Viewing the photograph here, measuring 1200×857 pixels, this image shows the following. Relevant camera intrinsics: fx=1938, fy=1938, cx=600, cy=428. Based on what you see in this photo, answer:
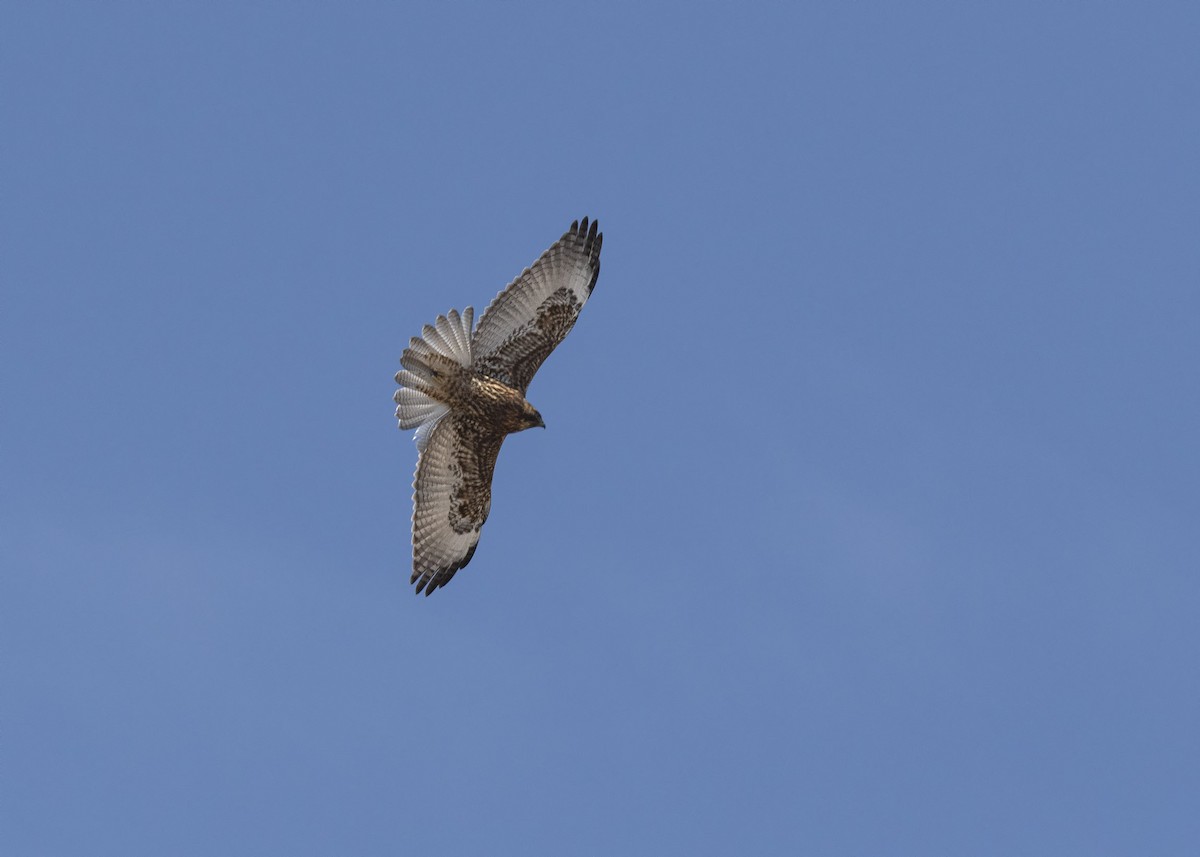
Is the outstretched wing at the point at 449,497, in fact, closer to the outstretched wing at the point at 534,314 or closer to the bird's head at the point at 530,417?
the bird's head at the point at 530,417

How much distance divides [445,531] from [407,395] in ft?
6.12

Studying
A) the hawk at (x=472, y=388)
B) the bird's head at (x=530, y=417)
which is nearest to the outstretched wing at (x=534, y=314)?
the hawk at (x=472, y=388)

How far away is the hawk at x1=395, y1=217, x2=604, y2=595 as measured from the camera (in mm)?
21844

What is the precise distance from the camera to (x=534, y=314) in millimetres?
22203

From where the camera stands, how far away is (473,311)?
21.4 metres

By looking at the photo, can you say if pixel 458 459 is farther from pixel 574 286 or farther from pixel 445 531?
pixel 574 286

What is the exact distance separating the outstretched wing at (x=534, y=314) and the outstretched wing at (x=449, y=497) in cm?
85

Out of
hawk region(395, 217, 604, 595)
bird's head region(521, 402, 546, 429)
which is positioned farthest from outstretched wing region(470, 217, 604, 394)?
bird's head region(521, 402, 546, 429)

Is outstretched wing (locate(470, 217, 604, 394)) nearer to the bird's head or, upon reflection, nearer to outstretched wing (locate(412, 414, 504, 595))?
the bird's head

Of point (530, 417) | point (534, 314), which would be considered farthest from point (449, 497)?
point (534, 314)

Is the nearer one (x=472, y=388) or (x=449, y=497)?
(x=472, y=388)

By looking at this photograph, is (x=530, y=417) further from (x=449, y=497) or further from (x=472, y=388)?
(x=449, y=497)

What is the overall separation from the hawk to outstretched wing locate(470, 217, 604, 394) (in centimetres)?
1

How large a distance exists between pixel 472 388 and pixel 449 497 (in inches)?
65.3
